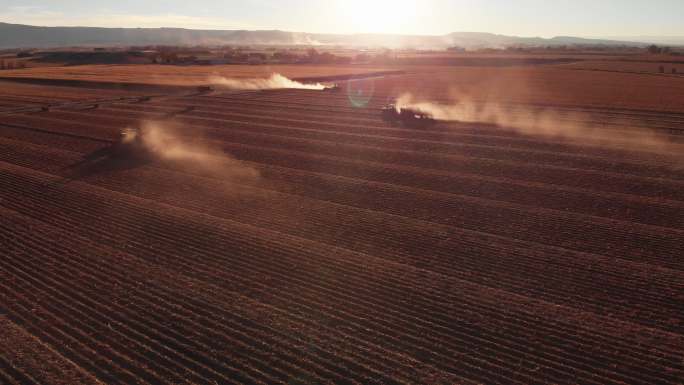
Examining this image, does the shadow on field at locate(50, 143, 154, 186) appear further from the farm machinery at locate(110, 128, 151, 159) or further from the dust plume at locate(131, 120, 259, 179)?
the dust plume at locate(131, 120, 259, 179)

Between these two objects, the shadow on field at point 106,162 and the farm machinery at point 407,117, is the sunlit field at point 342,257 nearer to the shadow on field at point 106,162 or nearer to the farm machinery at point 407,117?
the shadow on field at point 106,162

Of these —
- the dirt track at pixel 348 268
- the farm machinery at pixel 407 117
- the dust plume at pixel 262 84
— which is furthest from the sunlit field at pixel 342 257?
the dust plume at pixel 262 84

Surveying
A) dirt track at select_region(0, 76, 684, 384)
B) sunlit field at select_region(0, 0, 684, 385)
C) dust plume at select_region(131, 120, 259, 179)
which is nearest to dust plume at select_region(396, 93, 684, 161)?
→ sunlit field at select_region(0, 0, 684, 385)

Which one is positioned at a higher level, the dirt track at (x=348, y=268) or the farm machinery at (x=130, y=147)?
the farm machinery at (x=130, y=147)

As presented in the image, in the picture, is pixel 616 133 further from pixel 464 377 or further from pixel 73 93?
pixel 73 93

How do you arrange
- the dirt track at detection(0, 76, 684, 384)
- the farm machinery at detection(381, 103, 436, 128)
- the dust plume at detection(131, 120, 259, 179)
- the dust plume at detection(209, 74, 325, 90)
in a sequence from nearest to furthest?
the dirt track at detection(0, 76, 684, 384)
the dust plume at detection(131, 120, 259, 179)
the farm machinery at detection(381, 103, 436, 128)
the dust plume at detection(209, 74, 325, 90)
